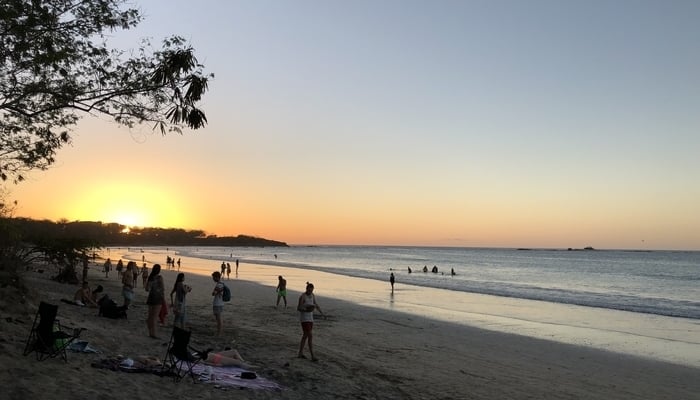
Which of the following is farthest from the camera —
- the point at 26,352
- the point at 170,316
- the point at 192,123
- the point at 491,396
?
the point at 170,316

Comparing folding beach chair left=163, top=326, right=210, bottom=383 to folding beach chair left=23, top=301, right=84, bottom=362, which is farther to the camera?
folding beach chair left=163, top=326, right=210, bottom=383

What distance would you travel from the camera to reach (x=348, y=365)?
39.5 feet

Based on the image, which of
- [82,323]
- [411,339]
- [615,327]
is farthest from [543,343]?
[82,323]

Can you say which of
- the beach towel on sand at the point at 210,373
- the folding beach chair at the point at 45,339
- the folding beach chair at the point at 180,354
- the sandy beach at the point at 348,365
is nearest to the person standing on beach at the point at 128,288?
the sandy beach at the point at 348,365

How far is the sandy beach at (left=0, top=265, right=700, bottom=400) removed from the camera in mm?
8078

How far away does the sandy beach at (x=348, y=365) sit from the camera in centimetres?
808

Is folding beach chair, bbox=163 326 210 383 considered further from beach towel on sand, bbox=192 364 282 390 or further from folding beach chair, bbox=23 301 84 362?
folding beach chair, bbox=23 301 84 362

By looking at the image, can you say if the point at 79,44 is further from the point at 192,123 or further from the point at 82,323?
the point at 82,323

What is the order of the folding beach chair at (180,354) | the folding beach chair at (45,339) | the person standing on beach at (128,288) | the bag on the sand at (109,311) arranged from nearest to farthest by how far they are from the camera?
the folding beach chair at (45,339)
the folding beach chair at (180,354)
the bag on the sand at (109,311)
the person standing on beach at (128,288)

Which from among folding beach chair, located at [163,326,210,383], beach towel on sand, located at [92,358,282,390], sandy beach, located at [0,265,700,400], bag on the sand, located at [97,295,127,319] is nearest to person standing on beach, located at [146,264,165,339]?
sandy beach, located at [0,265,700,400]

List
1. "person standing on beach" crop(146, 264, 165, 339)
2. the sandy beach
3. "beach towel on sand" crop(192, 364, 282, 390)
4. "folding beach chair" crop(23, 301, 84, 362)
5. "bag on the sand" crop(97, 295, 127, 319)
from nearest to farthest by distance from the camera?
the sandy beach, "folding beach chair" crop(23, 301, 84, 362), "beach towel on sand" crop(192, 364, 282, 390), "person standing on beach" crop(146, 264, 165, 339), "bag on the sand" crop(97, 295, 127, 319)

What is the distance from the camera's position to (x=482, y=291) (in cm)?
4388

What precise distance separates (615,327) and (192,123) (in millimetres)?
23765

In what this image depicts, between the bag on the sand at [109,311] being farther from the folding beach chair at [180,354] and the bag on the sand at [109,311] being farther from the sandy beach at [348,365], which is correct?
the folding beach chair at [180,354]
